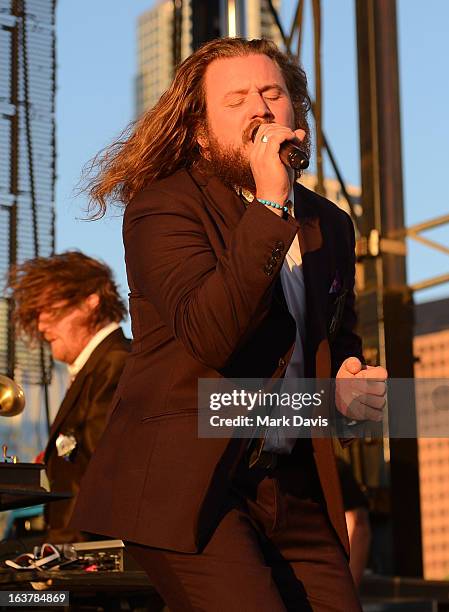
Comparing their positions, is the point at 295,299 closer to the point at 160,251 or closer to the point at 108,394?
the point at 160,251

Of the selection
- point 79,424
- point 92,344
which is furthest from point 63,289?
point 79,424

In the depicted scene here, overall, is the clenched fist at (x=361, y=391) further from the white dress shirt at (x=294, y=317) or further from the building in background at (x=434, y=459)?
the building in background at (x=434, y=459)

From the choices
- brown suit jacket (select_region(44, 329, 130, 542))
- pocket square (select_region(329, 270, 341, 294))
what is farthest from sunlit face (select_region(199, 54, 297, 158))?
brown suit jacket (select_region(44, 329, 130, 542))

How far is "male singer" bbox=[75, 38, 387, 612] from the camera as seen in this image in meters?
2.00

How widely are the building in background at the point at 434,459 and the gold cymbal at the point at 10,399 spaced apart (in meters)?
3.30

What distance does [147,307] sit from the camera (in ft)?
7.17

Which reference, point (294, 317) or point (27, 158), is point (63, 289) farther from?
point (294, 317)

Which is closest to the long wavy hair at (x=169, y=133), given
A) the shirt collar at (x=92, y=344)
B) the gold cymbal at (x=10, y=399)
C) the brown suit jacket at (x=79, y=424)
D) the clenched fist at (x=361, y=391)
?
the clenched fist at (x=361, y=391)

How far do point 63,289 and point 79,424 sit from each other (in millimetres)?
713

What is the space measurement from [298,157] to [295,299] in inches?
13.7

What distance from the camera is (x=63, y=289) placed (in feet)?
16.6

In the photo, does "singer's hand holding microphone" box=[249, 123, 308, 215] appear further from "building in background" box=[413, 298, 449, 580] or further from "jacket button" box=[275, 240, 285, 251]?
"building in background" box=[413, 298, 449, 580]

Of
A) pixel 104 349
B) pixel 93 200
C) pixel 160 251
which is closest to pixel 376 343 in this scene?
pixel 104 349

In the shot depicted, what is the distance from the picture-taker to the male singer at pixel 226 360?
200 centimetres
